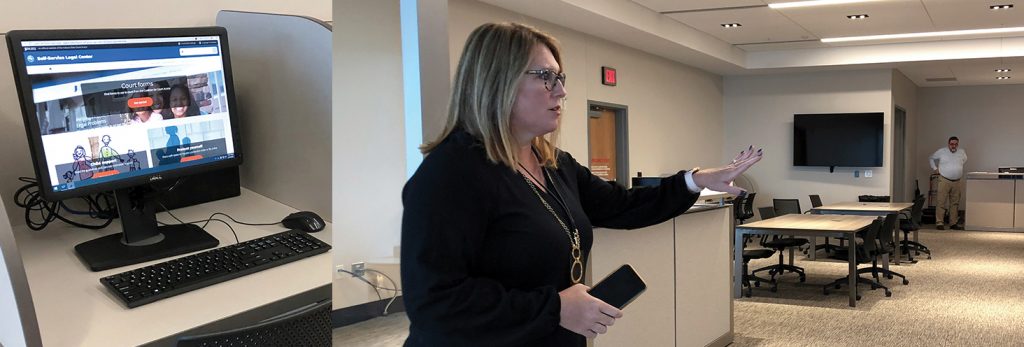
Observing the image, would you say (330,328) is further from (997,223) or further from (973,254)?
(997,223)

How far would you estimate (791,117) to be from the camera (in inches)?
425

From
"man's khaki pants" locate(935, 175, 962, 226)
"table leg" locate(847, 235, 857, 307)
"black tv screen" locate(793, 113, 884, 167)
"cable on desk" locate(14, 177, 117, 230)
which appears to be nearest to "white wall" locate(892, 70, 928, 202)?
"man's khaki pants" locate(935, 175, 962, 226)

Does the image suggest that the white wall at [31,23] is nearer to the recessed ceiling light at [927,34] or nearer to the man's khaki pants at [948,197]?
the recessed ceiling light at [927,34]

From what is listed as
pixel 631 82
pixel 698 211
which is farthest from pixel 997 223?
pixel 698 211

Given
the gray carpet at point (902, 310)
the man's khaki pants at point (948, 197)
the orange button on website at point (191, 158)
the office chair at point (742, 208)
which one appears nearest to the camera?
the orange button on website at point (191, 158)

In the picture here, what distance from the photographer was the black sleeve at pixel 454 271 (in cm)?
115

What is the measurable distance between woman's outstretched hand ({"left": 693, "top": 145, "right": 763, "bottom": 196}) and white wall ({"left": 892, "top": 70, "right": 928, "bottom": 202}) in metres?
10.7

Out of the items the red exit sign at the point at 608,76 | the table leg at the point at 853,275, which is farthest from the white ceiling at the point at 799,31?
the table leg at the point at 853,275

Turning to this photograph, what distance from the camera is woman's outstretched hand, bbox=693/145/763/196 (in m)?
1.58

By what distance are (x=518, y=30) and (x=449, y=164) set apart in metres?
0.28

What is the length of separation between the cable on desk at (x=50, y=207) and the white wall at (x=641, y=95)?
3755 millimetres

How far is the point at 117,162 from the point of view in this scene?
53.3 inches

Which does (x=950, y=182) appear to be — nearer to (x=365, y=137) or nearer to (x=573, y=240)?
(x=573, y=240)

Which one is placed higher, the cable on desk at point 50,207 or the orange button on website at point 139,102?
the orange button on website at point 139,102
